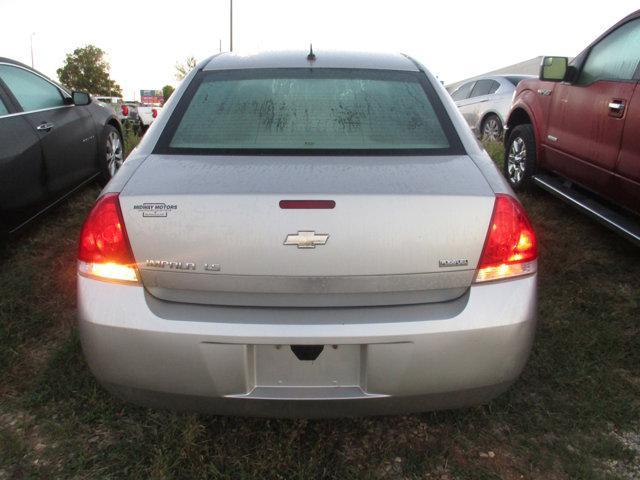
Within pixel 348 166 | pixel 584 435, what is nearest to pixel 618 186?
pixel 584 435

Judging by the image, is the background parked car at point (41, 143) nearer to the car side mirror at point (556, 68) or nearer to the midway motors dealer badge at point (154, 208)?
the midway motors dealer badge at point (154, 208)

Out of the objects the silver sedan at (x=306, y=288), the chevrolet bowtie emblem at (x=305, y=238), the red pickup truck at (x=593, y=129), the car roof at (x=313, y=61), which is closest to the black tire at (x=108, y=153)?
the car roof at (x=313, y=61)

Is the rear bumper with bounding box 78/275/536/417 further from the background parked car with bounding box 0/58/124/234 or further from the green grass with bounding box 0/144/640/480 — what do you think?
the background parked car with bounding box 0/58/124/234

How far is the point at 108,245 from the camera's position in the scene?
1.91 metres

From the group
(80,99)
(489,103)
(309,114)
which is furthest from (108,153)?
(489,103)

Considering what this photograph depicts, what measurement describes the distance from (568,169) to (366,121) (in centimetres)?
275

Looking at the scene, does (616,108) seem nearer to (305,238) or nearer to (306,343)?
(305,238)

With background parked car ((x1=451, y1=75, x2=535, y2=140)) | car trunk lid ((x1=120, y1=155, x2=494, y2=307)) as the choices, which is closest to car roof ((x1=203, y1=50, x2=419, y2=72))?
car trunk lid ((x1=120, y1=155, x2=494, y2=307))

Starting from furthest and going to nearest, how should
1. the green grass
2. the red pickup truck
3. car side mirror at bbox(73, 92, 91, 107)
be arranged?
car side mirror at bbox(73, 92, 91, 107)
the red pickup truck
the green grass

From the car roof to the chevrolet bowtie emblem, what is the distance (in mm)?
1148

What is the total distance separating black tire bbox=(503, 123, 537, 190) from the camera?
519 cm

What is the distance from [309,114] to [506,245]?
3.25 feet

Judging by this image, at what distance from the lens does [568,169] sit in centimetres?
445

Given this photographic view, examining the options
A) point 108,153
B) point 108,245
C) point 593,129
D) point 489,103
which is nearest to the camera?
point 108,245
